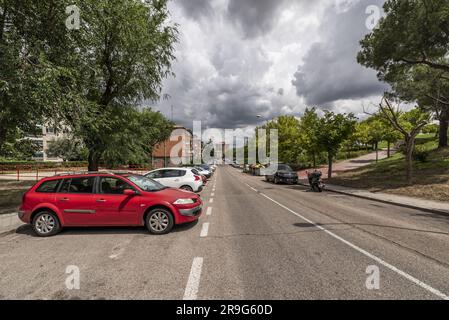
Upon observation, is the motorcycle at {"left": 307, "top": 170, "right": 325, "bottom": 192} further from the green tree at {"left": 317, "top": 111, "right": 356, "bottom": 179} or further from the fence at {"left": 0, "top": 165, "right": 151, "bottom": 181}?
the fence at {"left": 0, "top": 165, "right": 151, "bottom": 181}

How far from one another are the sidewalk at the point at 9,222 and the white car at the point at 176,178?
5615mm

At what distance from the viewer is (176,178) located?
11914 millimetres

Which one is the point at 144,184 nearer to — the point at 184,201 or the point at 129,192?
the point at 129,192

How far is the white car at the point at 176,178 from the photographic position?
38.8 feet

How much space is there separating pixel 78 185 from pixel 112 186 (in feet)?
3.08

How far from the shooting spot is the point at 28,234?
5645mm

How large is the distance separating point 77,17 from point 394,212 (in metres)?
14.4

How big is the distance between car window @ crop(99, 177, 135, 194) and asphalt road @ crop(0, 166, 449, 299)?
43.2 inches

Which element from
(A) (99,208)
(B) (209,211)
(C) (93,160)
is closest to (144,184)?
(A) (99,208)

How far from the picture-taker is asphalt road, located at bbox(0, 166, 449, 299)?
2.97 meters

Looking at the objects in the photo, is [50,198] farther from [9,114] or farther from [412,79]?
[412,79]

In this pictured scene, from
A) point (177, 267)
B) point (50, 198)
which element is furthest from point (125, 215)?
point (177, 267)

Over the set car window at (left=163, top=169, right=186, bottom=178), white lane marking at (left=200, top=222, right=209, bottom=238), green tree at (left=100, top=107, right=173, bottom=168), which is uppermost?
green tree at (left=100, top=107, right=173, bottom=168)

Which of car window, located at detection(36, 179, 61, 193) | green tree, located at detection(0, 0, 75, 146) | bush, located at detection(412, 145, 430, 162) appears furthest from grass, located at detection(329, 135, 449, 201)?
green tree, located at detection(0, 0, 75, 146)
